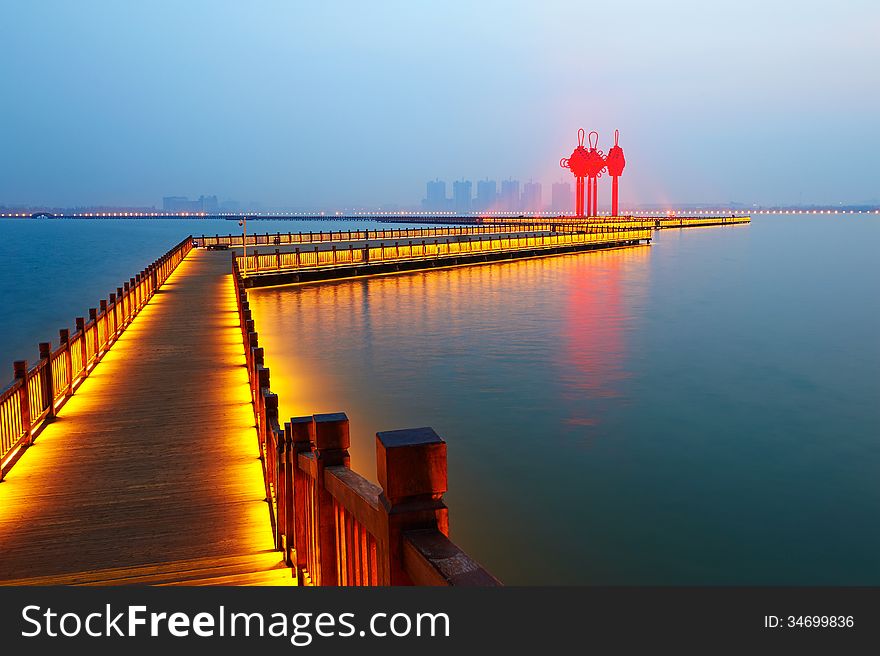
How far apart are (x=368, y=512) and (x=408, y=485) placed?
51 cm

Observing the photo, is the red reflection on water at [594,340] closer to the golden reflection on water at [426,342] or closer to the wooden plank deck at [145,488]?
the golden reflection on water at [426,342]

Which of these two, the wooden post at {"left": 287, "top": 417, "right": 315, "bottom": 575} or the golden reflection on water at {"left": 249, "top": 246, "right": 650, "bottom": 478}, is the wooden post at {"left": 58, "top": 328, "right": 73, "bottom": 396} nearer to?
the golden reflection on water at {"left": 249, "top": 246, "right": 650, "bottom": 478}

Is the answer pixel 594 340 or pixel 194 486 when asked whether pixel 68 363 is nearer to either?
pixel 194 486

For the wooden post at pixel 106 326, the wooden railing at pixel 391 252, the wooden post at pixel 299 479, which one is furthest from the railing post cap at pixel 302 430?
the wooden railing at pixel 391 252

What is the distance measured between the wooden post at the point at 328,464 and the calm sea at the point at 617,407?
247 inches

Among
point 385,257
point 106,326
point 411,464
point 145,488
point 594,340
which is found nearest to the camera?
point 411,464

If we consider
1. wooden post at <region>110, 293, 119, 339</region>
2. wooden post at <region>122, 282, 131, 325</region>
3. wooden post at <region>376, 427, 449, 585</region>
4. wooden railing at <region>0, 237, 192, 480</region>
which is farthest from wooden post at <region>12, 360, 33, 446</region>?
wooden post at <region>122, 282, 131, 325</region>

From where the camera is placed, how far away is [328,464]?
418 centimetres

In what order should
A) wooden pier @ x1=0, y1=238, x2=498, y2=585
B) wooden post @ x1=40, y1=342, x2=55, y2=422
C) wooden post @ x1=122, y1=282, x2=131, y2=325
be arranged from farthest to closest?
wooden post @ x1=122, y1=282, x2=131, y2=325
wooden post @ x1=40, y1=342, x2=55, y2=422
wooden pier @ x1=0, y1=238, x2=498, y2=585

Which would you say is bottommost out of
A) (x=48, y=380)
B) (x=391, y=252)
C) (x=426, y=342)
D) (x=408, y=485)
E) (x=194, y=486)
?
(x=426, y=342)

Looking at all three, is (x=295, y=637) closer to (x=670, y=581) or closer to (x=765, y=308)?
(x=670, y=581)

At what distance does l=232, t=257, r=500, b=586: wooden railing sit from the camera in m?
2.74

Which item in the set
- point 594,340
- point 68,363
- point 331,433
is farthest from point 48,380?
point 594,340

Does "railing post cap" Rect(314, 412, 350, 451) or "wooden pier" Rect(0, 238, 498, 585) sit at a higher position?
"railing post cap" Rect(314, 412, 350, 451)
